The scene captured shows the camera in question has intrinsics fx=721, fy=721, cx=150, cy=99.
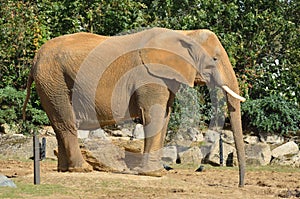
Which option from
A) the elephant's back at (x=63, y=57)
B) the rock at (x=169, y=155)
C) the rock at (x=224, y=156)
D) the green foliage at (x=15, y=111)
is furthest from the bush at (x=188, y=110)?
the elephant's back at (x=63, y=57)

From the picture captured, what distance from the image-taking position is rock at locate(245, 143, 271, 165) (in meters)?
17.2

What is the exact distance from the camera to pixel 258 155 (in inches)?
689

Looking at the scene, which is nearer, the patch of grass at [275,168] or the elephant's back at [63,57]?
the elephant's back at [63,57]

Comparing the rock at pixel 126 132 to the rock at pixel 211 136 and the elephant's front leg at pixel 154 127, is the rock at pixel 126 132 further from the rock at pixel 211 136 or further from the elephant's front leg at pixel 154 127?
the elephant's front leg at pixel 154 127

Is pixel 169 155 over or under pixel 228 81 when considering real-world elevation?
under

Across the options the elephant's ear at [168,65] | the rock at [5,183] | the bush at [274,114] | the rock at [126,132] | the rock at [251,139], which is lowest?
the rock at [5,183]

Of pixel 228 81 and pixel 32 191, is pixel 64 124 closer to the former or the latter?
pixel 32 191

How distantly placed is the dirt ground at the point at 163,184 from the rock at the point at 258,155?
7.22 feet

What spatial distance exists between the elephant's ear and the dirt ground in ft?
5.94

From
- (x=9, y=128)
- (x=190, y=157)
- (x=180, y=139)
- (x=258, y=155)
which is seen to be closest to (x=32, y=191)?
(x=190, y=157)

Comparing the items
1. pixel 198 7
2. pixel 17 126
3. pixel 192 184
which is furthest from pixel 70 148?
pixel 198 7

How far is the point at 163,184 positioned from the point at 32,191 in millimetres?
2526

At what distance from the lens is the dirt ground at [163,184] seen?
34.8ft

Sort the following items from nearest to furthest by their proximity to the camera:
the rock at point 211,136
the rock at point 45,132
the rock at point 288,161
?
the rock at point 288,161 → the rock at point 45,132 → the rock at point 211,136
